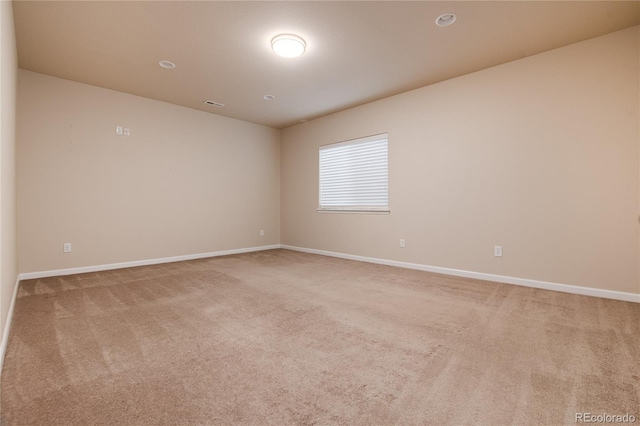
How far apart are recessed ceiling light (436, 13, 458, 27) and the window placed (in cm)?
206

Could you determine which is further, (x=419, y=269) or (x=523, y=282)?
(x=419, y=269)

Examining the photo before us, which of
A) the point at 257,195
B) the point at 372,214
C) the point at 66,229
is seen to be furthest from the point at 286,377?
the point at 257,195

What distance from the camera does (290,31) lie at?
2834mm

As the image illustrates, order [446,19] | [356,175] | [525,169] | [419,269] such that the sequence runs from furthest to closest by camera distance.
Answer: [356,175], [419,269], [525,169], [446,19]

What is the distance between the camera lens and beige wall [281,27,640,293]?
288 centimetres

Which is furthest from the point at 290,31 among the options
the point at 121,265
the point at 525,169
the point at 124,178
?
the point at 121,265

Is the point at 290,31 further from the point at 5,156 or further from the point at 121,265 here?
the point at 121,265

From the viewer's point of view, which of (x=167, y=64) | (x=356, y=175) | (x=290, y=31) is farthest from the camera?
(x=356, y=175)

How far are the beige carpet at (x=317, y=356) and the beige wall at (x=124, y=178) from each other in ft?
3.69

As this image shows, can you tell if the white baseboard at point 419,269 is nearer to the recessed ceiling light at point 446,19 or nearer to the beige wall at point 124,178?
the beige wall at point 124,178

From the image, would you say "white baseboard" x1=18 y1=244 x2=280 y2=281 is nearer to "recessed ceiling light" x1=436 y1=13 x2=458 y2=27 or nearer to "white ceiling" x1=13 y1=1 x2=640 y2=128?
"white ceiling" x1=13 y1=1 x2=640 y2=128

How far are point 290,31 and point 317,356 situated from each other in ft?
9.48

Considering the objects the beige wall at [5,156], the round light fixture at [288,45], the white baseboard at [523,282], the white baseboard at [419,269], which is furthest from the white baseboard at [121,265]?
the round light fixture at [288,45]

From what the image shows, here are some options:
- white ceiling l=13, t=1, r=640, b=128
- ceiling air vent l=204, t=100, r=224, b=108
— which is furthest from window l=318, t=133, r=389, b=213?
ceiling air vent l=204, t=100, r=224, b=108
